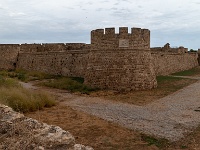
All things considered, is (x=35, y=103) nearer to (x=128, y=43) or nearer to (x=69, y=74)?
(x=128, y=43)

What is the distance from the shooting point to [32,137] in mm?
3598

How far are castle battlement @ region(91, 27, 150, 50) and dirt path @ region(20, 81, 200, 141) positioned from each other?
3113mm

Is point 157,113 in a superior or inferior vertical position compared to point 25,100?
inferior

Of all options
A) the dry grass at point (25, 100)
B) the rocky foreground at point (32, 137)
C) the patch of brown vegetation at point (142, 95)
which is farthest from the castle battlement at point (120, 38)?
the rocky foreground at point (32, 137)

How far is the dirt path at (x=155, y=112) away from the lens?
844 centimetres

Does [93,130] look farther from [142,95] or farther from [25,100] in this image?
[142,95]

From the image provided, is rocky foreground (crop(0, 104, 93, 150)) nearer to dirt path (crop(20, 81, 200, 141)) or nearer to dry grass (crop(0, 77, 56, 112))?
dirt path (crop(20, 81, 200, 141))

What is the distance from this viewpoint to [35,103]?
1090 cm

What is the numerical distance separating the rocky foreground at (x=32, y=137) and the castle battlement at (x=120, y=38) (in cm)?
1130

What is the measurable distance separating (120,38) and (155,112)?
5.61m

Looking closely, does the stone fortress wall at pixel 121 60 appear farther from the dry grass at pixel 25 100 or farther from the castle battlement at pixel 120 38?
the dry grass at pixel 25 100

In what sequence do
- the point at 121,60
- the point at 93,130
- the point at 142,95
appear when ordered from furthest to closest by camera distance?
the point at 121,60 → the point at 142,95 → the point at 93,130

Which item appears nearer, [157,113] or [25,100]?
[157,113]

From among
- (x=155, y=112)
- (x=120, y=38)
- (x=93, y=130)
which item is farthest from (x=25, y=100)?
(x=120, y=38)
